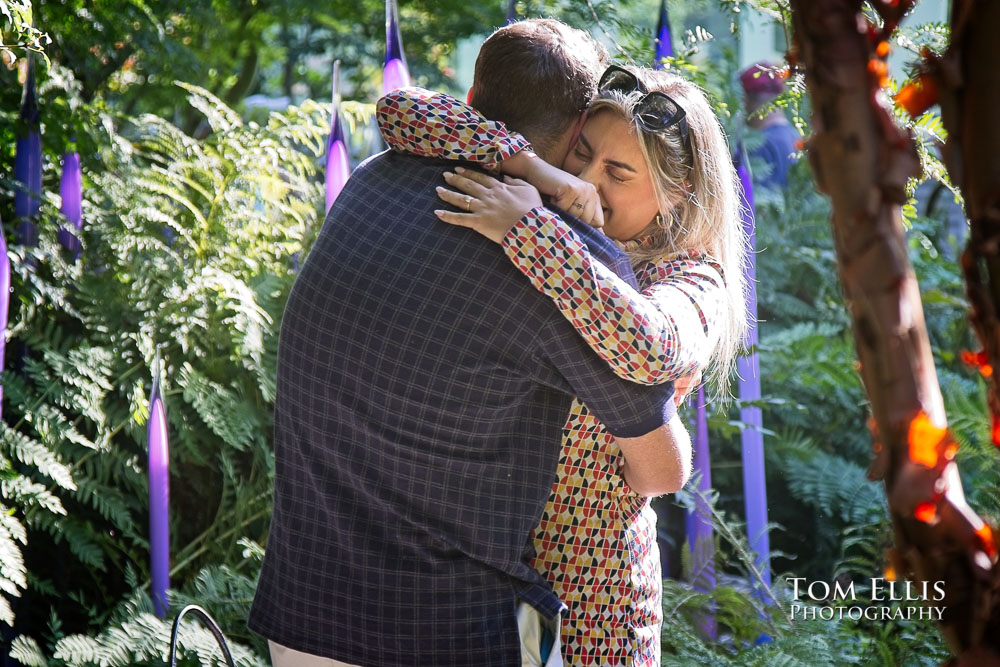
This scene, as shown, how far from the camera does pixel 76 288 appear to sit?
2.75 meters

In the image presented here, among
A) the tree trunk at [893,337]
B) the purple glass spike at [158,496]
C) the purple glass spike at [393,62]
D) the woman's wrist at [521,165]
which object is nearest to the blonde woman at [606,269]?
the woman's wrist at [521,165]

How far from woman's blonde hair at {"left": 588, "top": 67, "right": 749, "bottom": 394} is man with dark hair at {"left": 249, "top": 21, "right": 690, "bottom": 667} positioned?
0.56ft

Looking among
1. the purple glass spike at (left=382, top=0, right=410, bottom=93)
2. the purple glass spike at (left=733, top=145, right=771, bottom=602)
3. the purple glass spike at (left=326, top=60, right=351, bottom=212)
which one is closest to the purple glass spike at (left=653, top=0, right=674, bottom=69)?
the purple glass spike at (left=733, top=145, right=771, bottom=602)

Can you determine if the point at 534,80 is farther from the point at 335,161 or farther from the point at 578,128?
the point at 335,161

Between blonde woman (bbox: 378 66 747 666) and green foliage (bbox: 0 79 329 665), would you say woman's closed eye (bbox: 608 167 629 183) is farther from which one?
green foliage (bbox: 0 79 329 665)

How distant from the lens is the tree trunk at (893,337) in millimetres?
571

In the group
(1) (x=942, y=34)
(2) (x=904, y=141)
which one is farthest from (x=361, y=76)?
(2) (x=904, y=141)

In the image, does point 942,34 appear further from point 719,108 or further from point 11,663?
point 11,663

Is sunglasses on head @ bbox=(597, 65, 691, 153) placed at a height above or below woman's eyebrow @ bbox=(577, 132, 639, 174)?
above

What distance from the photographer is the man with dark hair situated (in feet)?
4.31

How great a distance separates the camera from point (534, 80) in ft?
4.83

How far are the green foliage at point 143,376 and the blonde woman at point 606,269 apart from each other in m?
1.12

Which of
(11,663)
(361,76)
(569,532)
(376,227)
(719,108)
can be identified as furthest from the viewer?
(361,76)

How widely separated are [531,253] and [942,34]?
1648mm
